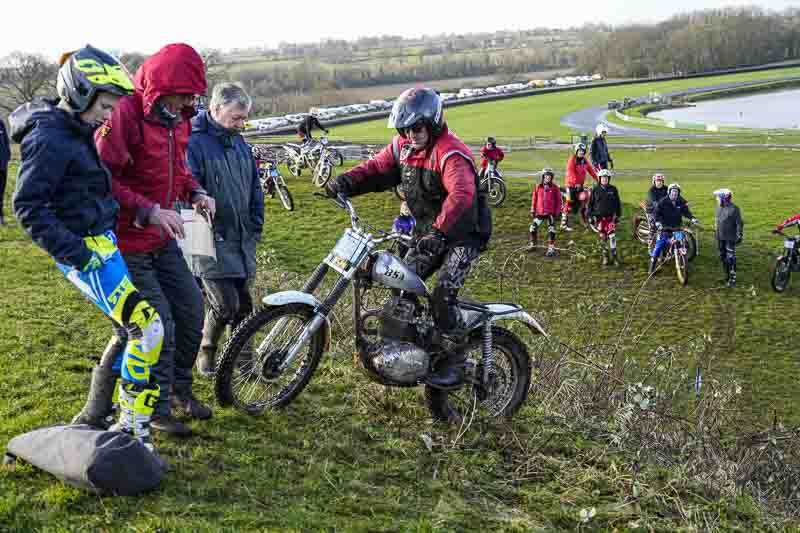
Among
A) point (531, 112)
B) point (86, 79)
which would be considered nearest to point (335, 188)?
point (86, 79)

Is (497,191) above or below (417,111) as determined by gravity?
below

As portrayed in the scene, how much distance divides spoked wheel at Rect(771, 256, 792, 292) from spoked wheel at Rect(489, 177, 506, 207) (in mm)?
6375

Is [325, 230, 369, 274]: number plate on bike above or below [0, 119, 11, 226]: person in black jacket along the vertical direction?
below

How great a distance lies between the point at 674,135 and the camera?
49250 mm

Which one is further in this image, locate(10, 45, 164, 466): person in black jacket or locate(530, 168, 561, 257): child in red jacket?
locate(530, 168, 561, 257): child in red jacket

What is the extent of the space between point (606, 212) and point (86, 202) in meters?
14.2

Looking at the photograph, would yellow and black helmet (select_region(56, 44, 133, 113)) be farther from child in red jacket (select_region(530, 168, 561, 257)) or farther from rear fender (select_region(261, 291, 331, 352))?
child in red jacket (select_region(530, 168, 561, 257))

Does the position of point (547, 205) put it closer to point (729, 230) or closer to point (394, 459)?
point (729, 230)

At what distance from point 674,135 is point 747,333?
129ft

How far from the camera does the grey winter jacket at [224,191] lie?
5.12m

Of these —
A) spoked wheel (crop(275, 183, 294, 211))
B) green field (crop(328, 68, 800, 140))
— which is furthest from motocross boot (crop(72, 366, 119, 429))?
green field (crop(328, 68, 800, 140))

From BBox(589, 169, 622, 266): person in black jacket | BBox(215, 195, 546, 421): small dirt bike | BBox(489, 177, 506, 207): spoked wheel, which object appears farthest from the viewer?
BBox(489, 177, 506, 207): spoked wheel

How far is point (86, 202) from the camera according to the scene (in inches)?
140

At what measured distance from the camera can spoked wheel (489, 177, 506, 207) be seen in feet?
61.3
